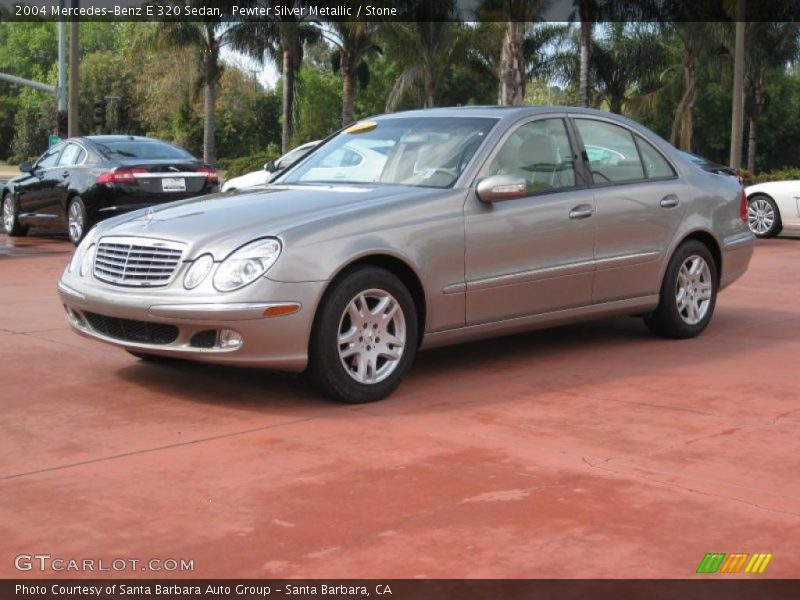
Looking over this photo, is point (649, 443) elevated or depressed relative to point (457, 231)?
depressed

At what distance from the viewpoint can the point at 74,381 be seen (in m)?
6.90

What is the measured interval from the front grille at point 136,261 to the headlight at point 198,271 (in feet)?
0.33

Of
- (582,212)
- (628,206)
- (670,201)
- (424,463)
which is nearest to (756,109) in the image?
(670,201)

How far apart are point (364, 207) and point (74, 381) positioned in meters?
1.90

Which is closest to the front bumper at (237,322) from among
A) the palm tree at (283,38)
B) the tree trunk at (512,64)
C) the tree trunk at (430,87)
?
the tree trunk at (512,64)

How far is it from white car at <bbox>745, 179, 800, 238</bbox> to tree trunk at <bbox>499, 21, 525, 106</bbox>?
1752 cm

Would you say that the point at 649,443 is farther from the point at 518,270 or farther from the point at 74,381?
the point at 74,381

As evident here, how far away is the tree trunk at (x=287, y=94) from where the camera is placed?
43375mm

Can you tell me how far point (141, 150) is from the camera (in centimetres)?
1584

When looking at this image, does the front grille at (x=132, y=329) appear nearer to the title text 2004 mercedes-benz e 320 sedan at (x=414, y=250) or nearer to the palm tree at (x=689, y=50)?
the title text 2004 mercedes-benz e 320 sedan at (x=414, y=250)

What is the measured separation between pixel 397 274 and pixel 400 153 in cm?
104

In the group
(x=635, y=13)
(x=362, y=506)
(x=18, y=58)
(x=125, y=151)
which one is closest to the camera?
(x=362, y=506)

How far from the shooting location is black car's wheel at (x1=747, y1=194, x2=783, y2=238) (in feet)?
57.7

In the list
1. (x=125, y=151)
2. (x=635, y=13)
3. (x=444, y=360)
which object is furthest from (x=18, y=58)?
(x=444, y=360)
